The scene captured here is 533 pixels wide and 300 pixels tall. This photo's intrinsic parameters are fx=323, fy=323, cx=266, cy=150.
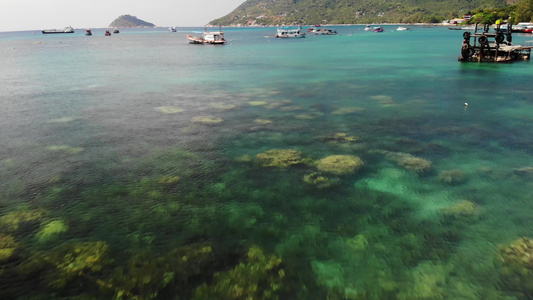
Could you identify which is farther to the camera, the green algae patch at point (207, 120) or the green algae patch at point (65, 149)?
the green algae patch at point (207, 120)

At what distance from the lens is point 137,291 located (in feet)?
40.2

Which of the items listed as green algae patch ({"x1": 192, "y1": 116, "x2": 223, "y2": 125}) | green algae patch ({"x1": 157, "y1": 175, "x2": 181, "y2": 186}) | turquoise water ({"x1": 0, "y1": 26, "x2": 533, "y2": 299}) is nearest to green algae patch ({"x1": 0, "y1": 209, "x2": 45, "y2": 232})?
turquoise water ({"x1": 0, "y1": 26, "x2": 533, "y2": 299})

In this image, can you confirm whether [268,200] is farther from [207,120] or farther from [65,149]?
[65,149]

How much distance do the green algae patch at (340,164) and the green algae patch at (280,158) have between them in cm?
154

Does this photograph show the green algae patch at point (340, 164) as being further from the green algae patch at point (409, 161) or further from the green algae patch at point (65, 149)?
the green algae patch at point (65, 149)

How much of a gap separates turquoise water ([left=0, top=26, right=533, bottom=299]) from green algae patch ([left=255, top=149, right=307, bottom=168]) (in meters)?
0.15

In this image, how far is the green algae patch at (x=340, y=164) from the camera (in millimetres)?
21766

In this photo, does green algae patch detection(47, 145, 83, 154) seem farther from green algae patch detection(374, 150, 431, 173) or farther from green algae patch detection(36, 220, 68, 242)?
green algae patch detection(374, 150, 431, 173)

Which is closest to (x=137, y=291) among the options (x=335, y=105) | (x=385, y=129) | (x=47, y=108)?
(x=385, y=129)

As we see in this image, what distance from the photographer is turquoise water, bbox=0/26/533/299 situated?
1296 centimetres

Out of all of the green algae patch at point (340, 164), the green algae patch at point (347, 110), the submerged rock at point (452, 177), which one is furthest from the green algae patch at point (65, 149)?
the submerged rock at point (452, 177)

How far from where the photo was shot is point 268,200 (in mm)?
18641

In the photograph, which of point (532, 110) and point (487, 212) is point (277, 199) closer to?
point (487, 212)

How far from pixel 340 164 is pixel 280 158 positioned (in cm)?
435
